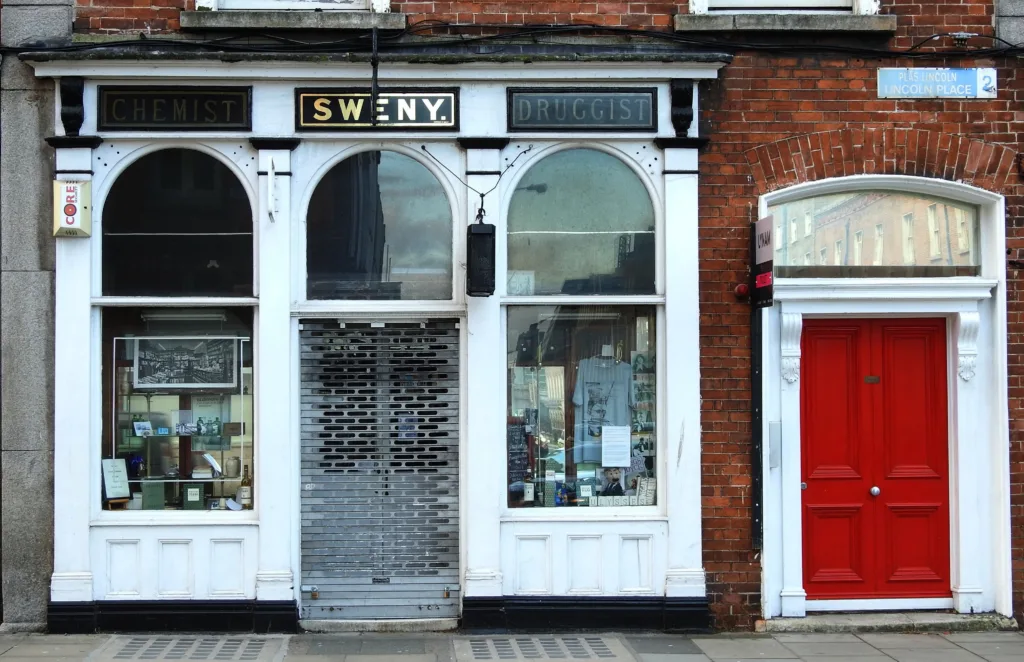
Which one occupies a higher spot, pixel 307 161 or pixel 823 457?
pixel 307 161

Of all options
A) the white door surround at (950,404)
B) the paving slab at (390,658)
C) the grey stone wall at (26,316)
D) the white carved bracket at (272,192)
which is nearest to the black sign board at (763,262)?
the white door surround at (950,404)

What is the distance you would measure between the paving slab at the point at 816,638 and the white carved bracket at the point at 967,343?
229 cm

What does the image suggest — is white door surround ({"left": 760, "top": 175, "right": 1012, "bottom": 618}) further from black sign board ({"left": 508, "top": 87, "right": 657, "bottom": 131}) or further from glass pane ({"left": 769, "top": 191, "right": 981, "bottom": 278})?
black sign board ({"left": 508, "top": 87, "right": 657, "bottom": 131})

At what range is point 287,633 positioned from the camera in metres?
8.11

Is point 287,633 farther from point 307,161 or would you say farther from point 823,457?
point 823,457

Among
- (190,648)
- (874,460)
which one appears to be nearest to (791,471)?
(874,460)

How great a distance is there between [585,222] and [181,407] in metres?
3.62

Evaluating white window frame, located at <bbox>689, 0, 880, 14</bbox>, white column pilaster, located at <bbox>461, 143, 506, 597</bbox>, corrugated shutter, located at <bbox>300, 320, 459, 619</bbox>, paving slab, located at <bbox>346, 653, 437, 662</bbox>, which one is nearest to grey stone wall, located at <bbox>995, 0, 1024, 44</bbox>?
white window frame, located at <bbox>689, 0, 880, 14</bbox>

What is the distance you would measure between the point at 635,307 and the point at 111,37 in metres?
4.70

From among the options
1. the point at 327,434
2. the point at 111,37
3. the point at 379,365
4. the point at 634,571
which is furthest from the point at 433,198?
the point at 634,571

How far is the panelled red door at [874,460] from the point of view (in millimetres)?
8523

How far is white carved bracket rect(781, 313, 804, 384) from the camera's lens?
841 centimetres

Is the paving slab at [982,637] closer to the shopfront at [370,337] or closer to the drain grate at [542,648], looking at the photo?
the shopfront at [370,337]

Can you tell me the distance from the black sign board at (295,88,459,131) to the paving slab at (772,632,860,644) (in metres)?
4.82
